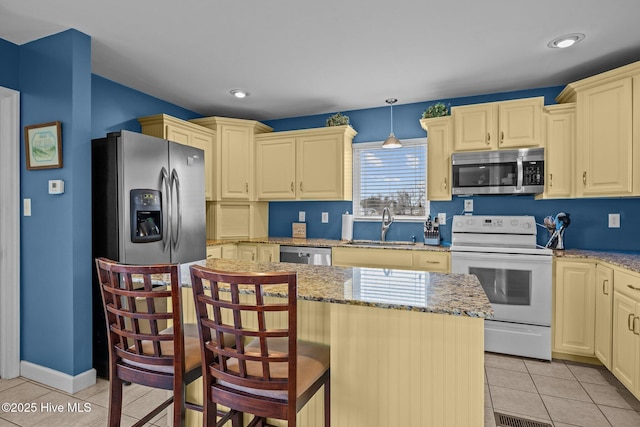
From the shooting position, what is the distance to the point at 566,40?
2.49 meters

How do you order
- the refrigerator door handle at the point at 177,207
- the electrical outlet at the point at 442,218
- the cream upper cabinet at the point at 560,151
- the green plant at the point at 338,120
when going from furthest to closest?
the green plant at the point at 338,120 < the electrical outlet at the point at 442,218 < the cream upper cabinet at the point at 560,151 < the refrigerator door handle at the point at 177,207

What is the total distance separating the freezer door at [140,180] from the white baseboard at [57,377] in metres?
0.87

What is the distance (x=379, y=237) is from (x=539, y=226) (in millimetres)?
1651

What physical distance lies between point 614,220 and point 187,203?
3942 mm

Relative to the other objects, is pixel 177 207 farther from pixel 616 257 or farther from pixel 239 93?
pixel 616 257

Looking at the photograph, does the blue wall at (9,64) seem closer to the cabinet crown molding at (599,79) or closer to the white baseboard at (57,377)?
the white baseboard at (57,377)

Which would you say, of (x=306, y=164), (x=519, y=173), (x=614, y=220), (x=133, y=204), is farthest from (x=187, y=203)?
(x=614, y=220)

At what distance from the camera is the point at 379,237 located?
412cm

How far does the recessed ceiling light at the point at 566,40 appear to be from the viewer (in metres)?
2.44

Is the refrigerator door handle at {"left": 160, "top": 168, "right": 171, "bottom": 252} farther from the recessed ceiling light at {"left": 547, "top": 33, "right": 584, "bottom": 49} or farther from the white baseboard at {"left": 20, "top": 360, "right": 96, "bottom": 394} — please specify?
the recessed ceiling light at {"left": 547, "top": 33, "right": 584, "bottom": 49}

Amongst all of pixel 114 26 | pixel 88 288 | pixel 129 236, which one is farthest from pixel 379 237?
pixel 114 26

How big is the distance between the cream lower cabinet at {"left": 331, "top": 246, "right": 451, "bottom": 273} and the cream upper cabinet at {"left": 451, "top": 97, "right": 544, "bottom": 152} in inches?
43.7

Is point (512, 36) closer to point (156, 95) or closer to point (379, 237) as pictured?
point (379, 237)

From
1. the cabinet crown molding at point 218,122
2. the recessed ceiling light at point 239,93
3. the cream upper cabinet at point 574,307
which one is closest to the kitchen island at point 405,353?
the cream upper cabinet at point 574,307
